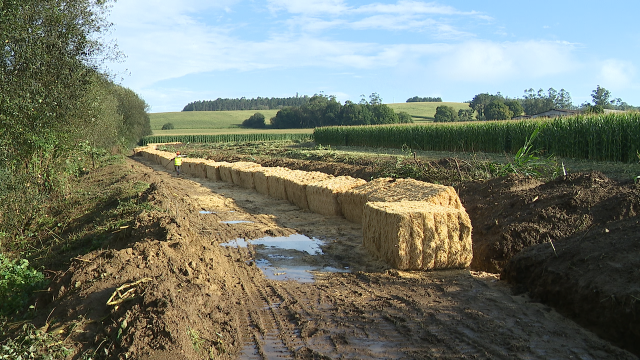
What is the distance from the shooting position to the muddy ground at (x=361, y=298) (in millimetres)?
4914

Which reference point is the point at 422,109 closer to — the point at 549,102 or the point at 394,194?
the point at 549,102

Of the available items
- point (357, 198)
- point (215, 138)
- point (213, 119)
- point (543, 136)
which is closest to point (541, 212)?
point (357, 198)

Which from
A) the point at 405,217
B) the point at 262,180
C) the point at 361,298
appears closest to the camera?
the point at 361,298

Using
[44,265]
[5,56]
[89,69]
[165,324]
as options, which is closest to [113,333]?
[165,324]

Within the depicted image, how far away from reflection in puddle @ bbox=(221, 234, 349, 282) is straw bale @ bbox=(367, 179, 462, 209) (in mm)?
1568

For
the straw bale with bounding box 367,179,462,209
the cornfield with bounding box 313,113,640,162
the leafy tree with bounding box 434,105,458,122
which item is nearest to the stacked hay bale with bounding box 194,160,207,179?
the cornfield with bounding box 313,113,640,162

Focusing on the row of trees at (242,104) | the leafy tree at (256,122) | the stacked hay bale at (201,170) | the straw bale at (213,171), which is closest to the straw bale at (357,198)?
the straw bale at (213,171)

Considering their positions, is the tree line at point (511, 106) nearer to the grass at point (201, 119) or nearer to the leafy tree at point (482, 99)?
the leafy tree at point (482, 99)

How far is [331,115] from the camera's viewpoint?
88.5 metres

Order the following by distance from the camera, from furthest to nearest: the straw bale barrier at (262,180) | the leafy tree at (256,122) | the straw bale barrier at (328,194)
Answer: the leafy tree at (256,122) < the straw bale barrier at (262,180) < the straw bale barrier at (328,194)

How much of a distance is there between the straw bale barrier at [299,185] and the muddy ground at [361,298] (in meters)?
4.51

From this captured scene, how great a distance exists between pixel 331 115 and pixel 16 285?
8202 cm

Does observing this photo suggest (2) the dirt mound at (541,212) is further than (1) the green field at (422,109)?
No

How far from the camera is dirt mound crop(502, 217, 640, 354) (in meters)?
5.25
